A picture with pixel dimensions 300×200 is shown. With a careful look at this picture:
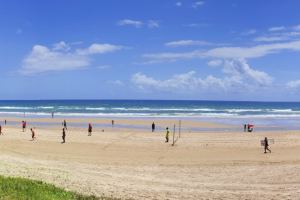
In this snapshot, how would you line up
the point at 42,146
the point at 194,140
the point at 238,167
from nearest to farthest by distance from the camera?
the point at 238,167 < the point at 42,146 < the point at 194,140

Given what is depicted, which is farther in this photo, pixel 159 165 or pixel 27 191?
pixel 159 165

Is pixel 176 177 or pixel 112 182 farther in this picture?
pixel 176 177

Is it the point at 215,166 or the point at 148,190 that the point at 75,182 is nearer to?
the point at 148,190

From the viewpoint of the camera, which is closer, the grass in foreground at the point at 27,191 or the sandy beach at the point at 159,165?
the grass in foreground at the point at 27,191

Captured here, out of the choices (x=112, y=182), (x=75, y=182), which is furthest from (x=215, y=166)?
(x=75, y=182)

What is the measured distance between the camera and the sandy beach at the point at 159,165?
70.0 ft

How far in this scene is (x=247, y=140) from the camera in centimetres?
4666

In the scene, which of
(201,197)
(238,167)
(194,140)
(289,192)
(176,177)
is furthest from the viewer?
(194,140)

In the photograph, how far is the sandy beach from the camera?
21.3 metres

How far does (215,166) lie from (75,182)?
1220 centimetres

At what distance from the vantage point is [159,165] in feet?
101

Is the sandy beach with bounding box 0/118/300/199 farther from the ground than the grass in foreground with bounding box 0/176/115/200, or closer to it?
closer to it

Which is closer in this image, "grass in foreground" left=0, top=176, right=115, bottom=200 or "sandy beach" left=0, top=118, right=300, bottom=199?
"grass in foreground" left=0, top=176, right=115, bottom=200

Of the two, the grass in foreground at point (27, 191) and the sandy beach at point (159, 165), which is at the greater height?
the grass in foreground at point (27, 191)
